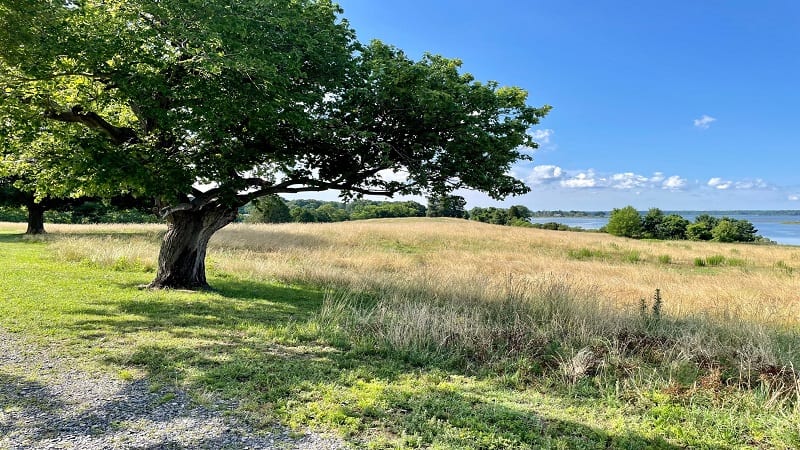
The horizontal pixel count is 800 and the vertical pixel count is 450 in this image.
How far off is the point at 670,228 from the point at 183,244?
302ft

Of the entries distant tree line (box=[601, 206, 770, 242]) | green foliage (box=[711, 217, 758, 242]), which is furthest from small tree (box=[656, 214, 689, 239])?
green foliage (box=[711, 217, 758, 242])

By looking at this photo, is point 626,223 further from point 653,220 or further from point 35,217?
point 35,217

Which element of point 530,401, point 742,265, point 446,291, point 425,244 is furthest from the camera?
point 425,244

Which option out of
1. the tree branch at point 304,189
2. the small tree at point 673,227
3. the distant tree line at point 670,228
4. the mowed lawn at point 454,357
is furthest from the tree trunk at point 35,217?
the small tree at point 673,227

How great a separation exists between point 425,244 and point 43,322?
97.0ft

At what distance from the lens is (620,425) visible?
14.2ft

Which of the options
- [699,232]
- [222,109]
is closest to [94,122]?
[222,109]

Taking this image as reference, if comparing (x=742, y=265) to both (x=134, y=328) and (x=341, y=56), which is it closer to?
(x=341, y=56)

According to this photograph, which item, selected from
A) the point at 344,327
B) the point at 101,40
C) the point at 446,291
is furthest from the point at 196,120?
the point at 446,291

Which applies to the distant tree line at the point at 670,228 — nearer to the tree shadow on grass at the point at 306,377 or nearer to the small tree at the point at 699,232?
the small tree at the point at 699,232

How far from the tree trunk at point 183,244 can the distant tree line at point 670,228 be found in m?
65.8

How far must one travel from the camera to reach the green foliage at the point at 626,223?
68256 mm

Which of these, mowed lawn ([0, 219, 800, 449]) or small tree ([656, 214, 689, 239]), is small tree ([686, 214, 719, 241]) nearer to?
small tree ([656, 214, 689, 239])

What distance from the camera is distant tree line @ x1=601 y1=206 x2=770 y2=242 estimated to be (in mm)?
69375
